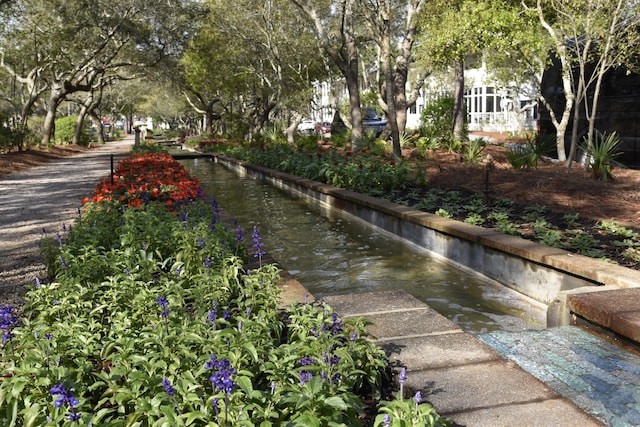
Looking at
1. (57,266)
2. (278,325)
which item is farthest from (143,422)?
(57,266)

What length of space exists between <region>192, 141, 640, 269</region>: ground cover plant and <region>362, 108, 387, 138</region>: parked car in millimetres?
16485

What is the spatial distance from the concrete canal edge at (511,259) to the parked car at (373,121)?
21.7m

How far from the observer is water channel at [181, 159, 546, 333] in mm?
5539

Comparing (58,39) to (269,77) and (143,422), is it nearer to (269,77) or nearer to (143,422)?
(269,77)

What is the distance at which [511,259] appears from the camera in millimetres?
6168

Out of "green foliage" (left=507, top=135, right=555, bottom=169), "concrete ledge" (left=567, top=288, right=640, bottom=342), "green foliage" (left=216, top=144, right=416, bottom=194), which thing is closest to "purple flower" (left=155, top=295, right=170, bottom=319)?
"concrete ledge" (left=567, top=288, right=640, bottom=342)

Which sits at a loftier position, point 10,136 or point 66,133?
point 66,133

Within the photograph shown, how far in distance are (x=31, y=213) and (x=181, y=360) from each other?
8629mm

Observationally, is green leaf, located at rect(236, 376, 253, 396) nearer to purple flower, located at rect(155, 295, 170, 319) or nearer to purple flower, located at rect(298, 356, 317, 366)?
purple flower, located at rect(298, 356, 317, 366)

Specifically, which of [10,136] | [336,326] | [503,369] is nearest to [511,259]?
[503,369]

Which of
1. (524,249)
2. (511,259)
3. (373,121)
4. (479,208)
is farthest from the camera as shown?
(373,121)

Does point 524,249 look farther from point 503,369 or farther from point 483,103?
point 483,103

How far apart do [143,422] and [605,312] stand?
319cm

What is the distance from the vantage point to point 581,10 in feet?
42.4
